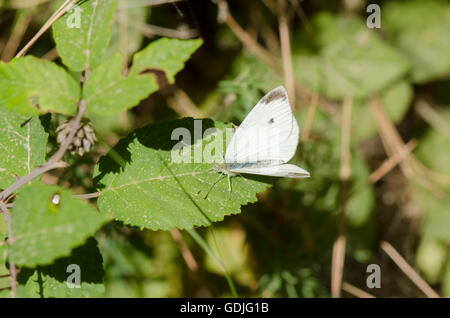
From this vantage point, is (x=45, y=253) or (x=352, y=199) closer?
(x=45, y=253)

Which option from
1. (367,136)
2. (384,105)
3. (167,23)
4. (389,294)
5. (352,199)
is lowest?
(389,294)

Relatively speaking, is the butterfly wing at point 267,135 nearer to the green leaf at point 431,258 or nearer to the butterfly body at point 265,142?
the butterfly body at point 265,142

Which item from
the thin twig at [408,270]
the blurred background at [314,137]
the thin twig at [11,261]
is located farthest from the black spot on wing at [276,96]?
the thin twig at [408,270]

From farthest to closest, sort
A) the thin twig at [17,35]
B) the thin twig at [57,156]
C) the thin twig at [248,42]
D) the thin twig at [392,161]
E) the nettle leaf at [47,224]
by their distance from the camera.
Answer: the thin twig at [392,161] → the thin twig at [248,42] → the thin twig at [17,35] → the thin twig at [57,156] → the nettle leaf at [47,224]

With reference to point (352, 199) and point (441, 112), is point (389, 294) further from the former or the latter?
point (441, 112)

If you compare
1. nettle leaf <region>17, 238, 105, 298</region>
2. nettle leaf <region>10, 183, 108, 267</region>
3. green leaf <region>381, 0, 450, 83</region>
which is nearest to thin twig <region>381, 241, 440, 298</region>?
green leaf <region>381, 0, 450, 83</region>

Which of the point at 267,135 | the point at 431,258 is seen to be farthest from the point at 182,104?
the point at 431,258

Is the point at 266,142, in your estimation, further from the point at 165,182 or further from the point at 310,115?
the point at 310,115
